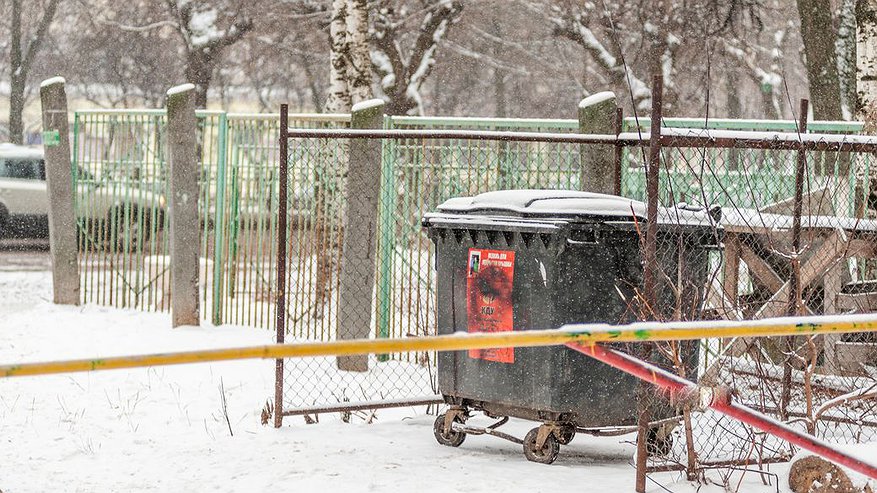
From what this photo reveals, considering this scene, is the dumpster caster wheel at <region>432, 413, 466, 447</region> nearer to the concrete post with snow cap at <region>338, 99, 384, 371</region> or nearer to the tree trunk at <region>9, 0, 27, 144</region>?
the concrete post with snow cap at <region>338, 99, 384, 371</region>

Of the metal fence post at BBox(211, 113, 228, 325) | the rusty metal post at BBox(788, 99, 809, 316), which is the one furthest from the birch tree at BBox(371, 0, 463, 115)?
the rusty metal post at BBox(788, 99, 809, 316)

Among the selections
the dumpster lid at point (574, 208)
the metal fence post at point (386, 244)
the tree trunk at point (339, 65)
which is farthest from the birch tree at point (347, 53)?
the dumpster lid at point (574, 208)

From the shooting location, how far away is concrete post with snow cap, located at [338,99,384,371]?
855cm

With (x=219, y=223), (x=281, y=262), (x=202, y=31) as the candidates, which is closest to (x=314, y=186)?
(x=219, y=223)

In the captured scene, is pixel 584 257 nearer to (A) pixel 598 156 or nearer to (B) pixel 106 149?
(A) pixel 598 156

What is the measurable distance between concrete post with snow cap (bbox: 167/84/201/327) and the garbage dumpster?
4.61 m

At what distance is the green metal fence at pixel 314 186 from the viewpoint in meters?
8.70

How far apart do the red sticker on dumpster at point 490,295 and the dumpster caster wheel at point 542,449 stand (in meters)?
0.41

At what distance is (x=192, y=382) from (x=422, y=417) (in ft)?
6.67

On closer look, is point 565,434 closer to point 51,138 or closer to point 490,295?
point 490,295

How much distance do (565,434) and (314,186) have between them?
4.28 m

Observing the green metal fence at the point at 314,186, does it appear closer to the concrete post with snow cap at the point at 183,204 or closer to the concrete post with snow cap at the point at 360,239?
the concrete post with snow cap at the point at 183,204

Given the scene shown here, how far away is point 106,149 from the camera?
461 inches

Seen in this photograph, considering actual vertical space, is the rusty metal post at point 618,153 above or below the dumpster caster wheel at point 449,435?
above
